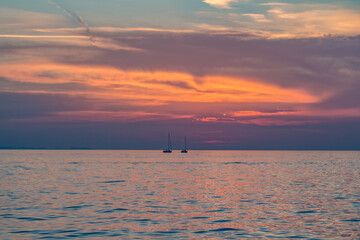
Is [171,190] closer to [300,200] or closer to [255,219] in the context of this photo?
[300,200]

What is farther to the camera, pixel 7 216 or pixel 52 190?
pixel 52 190

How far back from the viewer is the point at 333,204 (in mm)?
41875

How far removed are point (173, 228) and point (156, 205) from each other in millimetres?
11162

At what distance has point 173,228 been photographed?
96.6ft

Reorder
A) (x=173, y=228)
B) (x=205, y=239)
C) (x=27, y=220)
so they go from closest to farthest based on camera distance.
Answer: (x=205, y=239) < (x=173, y=228) < (x=27, y=220)

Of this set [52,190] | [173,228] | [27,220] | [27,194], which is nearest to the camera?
[173,228]

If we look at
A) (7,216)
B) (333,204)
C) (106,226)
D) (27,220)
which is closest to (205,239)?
(106,226)

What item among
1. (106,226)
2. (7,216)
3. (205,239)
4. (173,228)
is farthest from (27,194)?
(205,239)

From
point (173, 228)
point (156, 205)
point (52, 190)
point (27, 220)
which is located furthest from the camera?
point (52, 190)

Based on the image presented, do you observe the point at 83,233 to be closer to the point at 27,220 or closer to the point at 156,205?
the point at 27,220

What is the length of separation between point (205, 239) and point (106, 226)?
7555 mm

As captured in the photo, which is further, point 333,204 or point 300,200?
point 300,200

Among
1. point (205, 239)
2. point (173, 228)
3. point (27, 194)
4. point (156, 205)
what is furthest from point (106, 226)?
point (27, 194)

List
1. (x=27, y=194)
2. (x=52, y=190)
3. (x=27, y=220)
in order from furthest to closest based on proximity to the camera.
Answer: (x=52, y=190) → (x=27, y=194) → (x=27, y=220)
